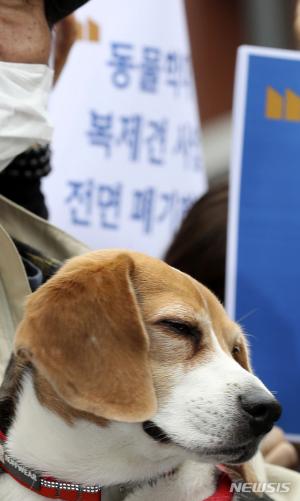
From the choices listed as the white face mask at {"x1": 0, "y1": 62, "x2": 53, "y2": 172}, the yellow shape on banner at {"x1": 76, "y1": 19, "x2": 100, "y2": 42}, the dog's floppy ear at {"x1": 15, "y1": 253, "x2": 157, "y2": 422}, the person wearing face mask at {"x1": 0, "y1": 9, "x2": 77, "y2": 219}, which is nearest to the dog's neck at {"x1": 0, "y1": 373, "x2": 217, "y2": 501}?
the dog's floppy ear at {"x1": 15, "y1": 253, "x2": 157, "y2": 422}

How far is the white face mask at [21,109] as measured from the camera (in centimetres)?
206

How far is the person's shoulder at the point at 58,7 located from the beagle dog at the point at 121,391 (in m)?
0.86

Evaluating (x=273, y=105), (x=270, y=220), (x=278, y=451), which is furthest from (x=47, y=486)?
(x=273, y=105)

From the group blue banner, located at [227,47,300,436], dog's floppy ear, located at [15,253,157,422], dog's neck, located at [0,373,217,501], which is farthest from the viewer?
blue banner, located at [227,47,300,436]

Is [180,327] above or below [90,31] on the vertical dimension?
below

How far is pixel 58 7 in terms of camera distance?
2.26 metres

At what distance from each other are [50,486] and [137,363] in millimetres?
272

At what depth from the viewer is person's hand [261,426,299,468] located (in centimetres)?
227

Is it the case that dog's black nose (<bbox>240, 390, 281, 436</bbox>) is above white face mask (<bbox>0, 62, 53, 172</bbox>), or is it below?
below

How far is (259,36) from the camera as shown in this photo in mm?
5000

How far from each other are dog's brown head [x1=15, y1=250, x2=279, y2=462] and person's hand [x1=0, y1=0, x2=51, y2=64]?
792 mm

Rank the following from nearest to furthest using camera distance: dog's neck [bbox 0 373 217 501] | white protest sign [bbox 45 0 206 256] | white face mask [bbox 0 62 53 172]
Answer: dog's neck [bbox 0 373 217 501] → white face mask [bbox 0 62 53 172] → white protest sign [bbox 45 0 206 256]

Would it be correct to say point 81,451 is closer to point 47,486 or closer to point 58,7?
point 47,486

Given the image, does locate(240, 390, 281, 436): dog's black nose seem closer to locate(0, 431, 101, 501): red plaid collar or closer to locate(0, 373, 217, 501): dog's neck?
locate(0, 373, 217, 501): dog's neck
